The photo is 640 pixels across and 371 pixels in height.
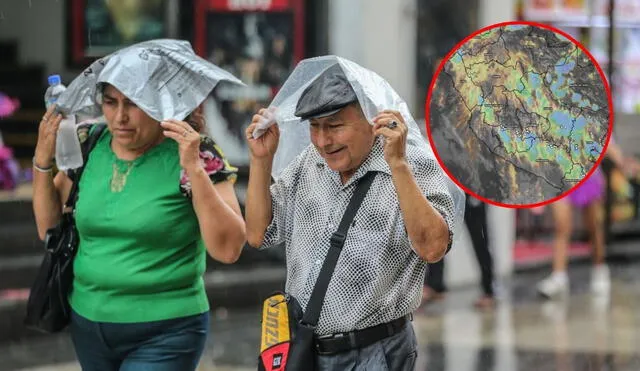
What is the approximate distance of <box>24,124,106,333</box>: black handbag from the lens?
4367mm

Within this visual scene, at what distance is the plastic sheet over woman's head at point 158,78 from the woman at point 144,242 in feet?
0.22

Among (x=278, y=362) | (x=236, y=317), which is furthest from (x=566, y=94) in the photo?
(x=236, y=317)

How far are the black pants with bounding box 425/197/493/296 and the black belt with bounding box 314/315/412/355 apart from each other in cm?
376

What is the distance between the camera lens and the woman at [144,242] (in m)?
4.18

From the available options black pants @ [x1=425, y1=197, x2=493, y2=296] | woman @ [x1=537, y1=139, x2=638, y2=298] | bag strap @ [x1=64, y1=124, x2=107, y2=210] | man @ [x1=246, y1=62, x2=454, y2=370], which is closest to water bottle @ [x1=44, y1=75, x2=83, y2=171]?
bag strap @ [x1=64, y1=124, x2=107, y2=210]

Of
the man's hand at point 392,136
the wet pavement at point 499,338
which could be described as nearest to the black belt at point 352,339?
the man's hand at point 392,136

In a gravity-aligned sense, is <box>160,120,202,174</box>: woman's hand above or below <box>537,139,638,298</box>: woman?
above

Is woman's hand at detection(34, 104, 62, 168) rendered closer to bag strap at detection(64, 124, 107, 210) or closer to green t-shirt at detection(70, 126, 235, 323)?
bag strap at detection(64, 124, 107, 210)

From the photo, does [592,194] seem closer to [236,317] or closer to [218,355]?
[236,317]

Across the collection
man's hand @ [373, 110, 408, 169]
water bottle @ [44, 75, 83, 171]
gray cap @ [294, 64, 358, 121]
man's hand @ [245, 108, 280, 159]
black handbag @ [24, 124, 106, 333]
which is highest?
gray cap @ [294, 64, 358, 121]

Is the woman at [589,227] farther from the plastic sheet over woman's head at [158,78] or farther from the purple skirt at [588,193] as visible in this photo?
the plastic sheet over woman's head at [158,78]

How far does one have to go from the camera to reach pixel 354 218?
3727mm

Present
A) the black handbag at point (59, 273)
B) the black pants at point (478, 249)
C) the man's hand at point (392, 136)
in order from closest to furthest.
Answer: the man's hand at point (392, 136)
the black handbag at point (59, 273)
the black pants at point (478, 249)

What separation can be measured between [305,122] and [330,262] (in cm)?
63
